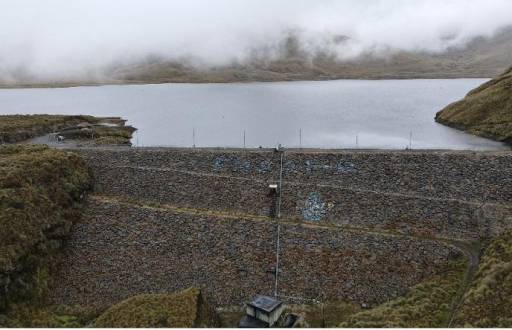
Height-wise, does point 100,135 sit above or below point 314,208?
above

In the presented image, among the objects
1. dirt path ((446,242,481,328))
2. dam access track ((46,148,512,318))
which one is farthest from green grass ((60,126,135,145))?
dirt path ((446,242,481,328))

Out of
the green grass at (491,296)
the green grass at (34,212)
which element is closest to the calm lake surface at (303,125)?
the green grass at (34,212)

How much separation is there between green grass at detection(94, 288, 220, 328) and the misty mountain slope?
58831 millimetres

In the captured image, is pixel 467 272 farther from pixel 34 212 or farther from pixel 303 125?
pixel 303 125

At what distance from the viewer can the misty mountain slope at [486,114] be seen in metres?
79.6

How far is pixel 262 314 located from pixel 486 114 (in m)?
77.7

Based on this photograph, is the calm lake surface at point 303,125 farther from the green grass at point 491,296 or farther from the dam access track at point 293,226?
the green grass at point 491,296

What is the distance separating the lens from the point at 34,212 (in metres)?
45.0

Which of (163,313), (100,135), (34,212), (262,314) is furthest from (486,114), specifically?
(34,212)

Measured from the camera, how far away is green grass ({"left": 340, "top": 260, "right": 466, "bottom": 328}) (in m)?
31.9

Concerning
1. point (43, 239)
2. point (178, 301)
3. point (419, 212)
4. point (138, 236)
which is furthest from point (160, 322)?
point (419, 212)

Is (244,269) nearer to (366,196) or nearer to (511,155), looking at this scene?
(366,196)

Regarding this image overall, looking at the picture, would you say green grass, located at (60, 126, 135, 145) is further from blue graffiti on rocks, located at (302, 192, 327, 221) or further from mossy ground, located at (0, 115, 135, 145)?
blue graffiti on rocks, located at (302, 192, 327, 221)

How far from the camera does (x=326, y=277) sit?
39.4m
